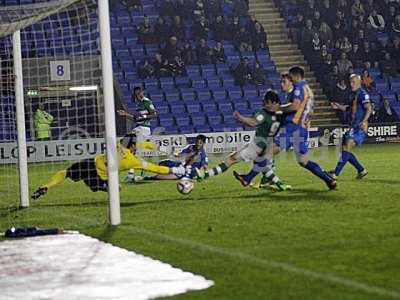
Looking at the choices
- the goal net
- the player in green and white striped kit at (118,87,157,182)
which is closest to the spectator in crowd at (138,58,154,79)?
the goal net

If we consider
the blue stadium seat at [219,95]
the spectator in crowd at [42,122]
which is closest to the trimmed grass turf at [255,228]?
the spectator in crowd at [42,122]

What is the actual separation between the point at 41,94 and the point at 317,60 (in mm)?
11775

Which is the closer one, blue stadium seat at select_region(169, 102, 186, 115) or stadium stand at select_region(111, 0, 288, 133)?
blue stadium seat at select_region(169, 102, 186, 115)

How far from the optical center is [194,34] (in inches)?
1241

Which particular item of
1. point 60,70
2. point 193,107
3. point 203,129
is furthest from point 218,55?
point 60,70

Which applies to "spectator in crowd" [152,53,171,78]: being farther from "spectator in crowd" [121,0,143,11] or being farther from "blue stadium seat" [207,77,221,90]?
"spectator in crowd" [121,0,143,11]

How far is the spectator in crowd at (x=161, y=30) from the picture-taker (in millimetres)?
30953

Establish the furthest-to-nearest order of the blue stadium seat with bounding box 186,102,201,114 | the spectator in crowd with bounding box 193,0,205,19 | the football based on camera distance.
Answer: the spectator in crowd with bounding box 193,0,205,19, the blue stadium seat with bounding box 186,102,201,114, the football

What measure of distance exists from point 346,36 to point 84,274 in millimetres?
26733

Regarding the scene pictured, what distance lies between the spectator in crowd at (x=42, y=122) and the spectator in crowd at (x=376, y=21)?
14.6 meters

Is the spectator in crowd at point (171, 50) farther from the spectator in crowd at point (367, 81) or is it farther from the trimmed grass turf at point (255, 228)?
the trimmed grass turf at point (255, 228)

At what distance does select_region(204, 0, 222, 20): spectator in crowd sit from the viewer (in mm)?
32500

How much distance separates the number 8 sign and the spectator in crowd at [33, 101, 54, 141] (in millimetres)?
995

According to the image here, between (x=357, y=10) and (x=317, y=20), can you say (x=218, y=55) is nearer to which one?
(x=317, y=20)
